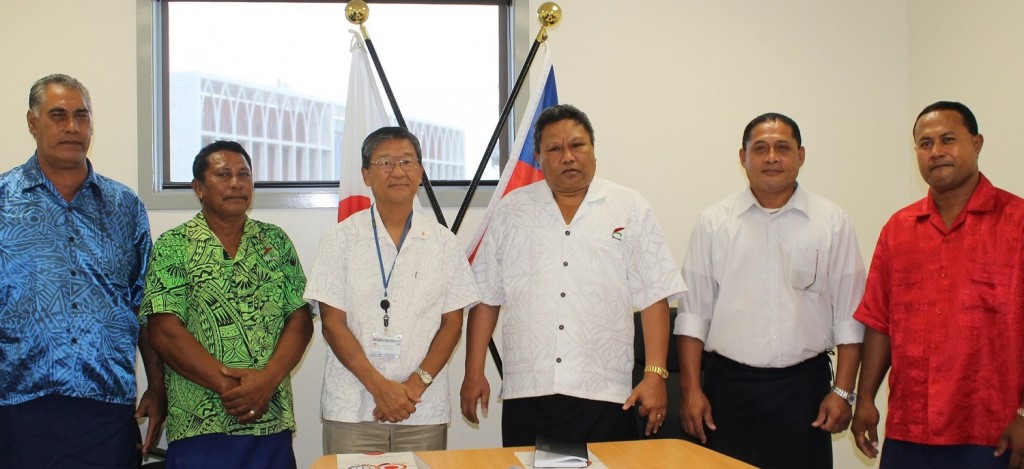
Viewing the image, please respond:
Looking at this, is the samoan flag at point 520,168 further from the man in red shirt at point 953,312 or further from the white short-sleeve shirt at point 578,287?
the man in red shirt at point 953,312

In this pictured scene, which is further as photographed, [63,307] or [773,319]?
[773,319]

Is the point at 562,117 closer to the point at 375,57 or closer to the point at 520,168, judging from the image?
the point at 520,168

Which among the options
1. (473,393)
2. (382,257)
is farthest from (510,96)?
(473,393)

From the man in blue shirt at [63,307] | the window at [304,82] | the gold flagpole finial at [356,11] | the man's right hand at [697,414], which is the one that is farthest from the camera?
the window at [304,82]

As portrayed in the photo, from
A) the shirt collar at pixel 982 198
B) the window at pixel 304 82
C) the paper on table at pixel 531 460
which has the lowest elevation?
the paper on table at pixel 531 460

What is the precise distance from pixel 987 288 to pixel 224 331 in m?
2.31

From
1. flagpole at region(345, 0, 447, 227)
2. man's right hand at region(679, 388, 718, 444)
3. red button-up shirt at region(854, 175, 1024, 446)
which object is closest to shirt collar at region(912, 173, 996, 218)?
red button-up shirt at region(854, 175, 1024, 446)

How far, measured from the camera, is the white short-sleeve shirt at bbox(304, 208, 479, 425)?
2.48 metres

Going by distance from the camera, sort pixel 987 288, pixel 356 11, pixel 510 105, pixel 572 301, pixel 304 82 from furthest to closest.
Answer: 1. pixel 304 82
2. pixel 510 105
3. pixel 356 11
4. pixel 572 301
5. pixel 987 288

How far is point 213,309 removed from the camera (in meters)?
2.49

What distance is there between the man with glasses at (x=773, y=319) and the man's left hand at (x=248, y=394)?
139 centimetres

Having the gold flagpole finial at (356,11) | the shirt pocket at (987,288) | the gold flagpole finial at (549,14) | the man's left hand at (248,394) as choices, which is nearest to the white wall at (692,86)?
the gold flagpole finial at (549,14)

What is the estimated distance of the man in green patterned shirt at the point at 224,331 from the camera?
8.04 ft

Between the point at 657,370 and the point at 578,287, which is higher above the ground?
the point at 578,287
